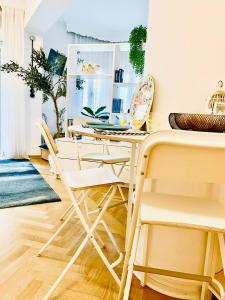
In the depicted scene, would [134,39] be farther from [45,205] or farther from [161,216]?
[161,216]

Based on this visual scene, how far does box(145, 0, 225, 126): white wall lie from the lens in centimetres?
145

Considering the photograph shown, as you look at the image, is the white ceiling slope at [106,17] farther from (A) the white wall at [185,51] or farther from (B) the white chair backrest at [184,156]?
(B) the white chair backrest at [184,156]

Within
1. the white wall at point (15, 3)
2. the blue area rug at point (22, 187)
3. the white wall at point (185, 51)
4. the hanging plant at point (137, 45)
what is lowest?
the blue area rug at point (22, 187)

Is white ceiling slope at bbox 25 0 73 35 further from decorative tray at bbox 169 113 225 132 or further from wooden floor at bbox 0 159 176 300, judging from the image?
decorative tray at bbox 169 113 225 132

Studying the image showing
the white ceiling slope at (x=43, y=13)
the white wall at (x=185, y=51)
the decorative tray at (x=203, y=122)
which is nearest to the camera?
the decorative tray at (x=203, y=122)

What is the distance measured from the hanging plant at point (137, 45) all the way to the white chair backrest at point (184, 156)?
3.15 meters

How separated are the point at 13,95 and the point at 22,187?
2.16m

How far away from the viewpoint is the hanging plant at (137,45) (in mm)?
3621

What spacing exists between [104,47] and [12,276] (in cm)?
329

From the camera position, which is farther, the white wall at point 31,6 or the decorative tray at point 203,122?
the white wall at point 31,6

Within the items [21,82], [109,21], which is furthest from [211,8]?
[109,21]

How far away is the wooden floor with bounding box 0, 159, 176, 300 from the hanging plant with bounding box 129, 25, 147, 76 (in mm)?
2255

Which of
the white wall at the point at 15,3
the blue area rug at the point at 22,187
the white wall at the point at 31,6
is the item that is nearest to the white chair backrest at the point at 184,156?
the blue area rug at the point at 22,187

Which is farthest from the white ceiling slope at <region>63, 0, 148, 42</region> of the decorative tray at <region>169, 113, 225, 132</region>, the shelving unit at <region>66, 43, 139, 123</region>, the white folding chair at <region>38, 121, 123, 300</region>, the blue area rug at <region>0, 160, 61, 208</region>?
the decorative tray at <region>169, 113, 225, 132</region>
